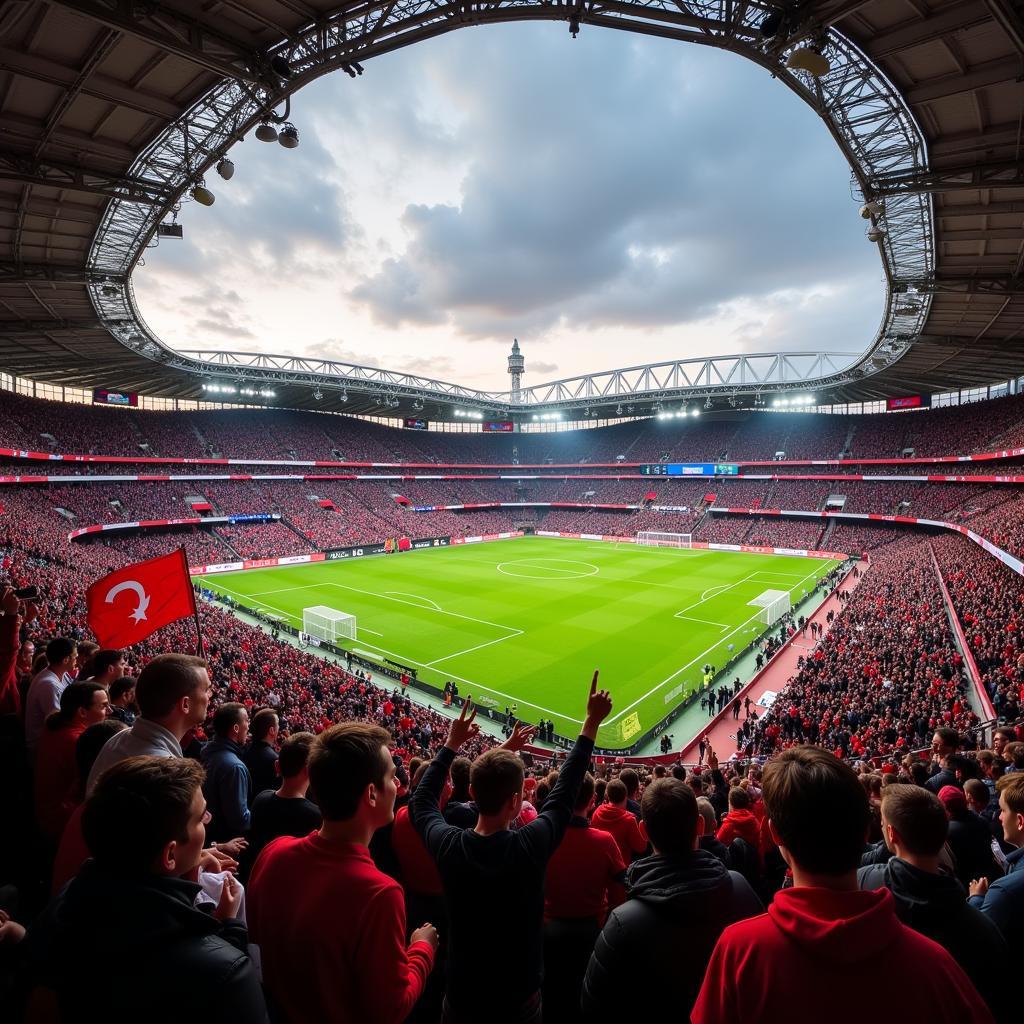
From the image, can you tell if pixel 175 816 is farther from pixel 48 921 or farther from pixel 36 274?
pixel 36 274

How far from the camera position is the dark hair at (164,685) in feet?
12.6

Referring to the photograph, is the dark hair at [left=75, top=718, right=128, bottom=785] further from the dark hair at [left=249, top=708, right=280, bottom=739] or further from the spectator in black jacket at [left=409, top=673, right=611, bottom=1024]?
the spectator in black jacket at [left=409, top=673, right=611, bottom=1024]

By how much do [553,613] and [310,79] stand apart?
2827 cm

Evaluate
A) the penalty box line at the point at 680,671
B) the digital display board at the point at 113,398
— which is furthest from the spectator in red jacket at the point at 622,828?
the digital display board at the point at 113,398

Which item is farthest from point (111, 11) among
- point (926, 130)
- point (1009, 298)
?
point (1009, 298)

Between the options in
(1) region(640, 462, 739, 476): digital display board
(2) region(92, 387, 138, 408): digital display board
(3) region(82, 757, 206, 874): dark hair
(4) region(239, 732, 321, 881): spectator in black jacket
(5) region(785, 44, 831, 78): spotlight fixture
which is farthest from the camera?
(1) region(640, 462, 739, 476): digital display board

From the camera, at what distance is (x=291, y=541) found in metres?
52.7

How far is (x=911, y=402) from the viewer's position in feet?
194

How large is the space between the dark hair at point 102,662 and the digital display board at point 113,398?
192 ft

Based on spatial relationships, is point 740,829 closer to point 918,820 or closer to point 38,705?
point 918,820

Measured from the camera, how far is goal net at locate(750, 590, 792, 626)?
31.7m

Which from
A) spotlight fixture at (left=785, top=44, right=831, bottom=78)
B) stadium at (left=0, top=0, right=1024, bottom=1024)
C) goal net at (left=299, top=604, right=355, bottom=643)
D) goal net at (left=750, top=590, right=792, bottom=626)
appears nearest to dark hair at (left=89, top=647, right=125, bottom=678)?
stadium at (left=0, top=0, right=1024, bottom=1024)

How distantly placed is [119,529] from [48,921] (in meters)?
54.4

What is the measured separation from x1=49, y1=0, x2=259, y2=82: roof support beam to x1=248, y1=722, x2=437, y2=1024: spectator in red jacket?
14.6 meters
